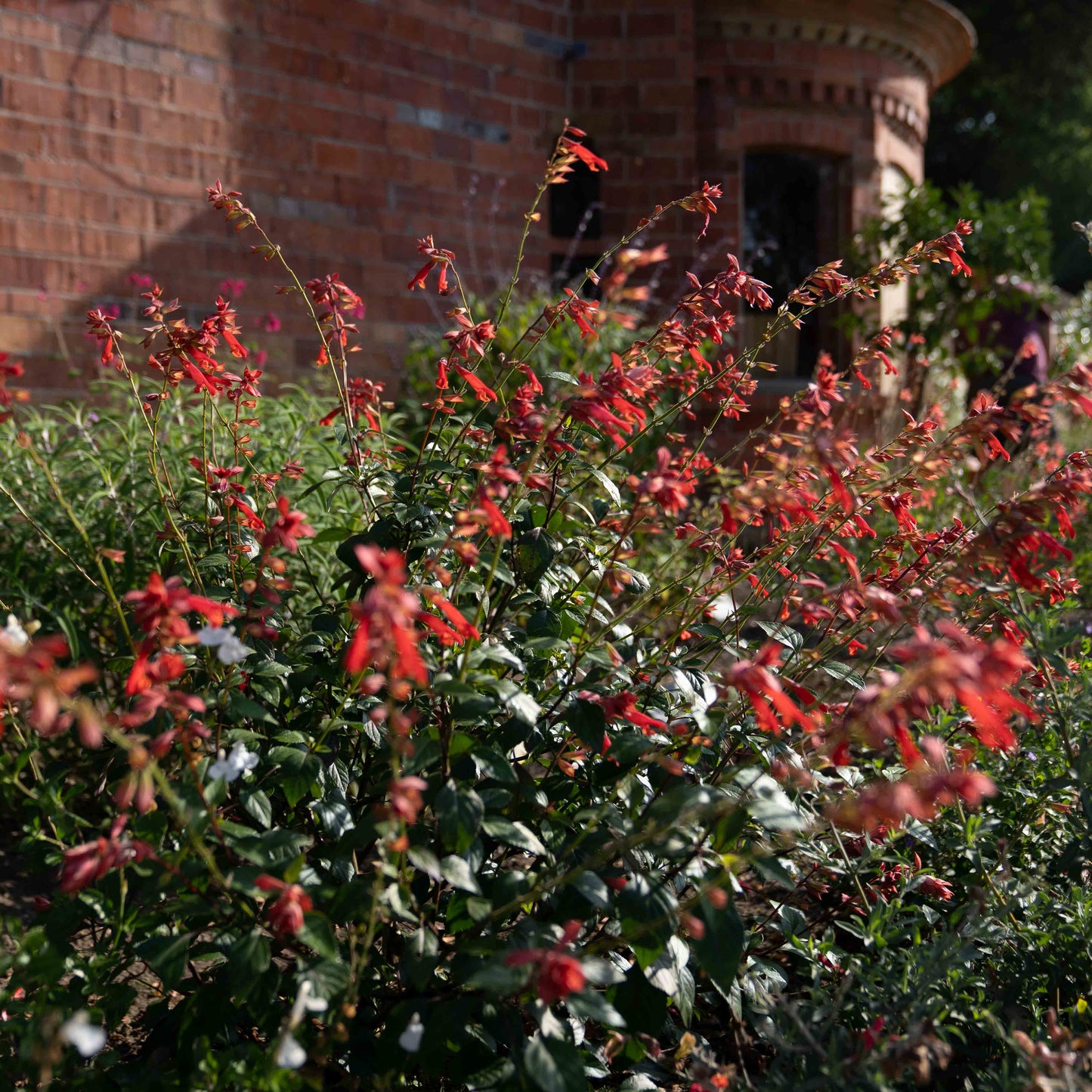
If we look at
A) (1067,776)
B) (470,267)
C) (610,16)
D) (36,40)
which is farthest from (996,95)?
(1067,776)

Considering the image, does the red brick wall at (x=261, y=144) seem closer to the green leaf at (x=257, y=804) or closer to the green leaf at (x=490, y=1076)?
the green leaf at (x=257, y=804)

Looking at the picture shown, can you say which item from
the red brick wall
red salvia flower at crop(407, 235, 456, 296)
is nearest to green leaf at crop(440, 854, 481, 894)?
red salvia flower at crop(407, 235, 456, 296)

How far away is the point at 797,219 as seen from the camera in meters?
8.59

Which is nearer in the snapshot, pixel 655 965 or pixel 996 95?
pixel 655 965

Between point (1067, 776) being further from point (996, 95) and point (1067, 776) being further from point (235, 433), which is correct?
point (996, 95)

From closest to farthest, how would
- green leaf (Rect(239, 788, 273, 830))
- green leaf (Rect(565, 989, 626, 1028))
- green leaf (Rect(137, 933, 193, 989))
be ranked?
1. green leaf (Rect(565, 989, 626, 1028))
2. green leaf (Rect(137, 933, 193, 989))
3. green leaf (Rect(239, 788, 273, 830))

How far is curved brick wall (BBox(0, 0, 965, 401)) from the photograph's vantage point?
512cm

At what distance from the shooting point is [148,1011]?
5.29ft

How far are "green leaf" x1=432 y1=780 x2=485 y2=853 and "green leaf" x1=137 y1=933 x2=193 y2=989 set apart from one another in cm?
36

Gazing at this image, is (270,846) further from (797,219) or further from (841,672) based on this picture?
(797,219)

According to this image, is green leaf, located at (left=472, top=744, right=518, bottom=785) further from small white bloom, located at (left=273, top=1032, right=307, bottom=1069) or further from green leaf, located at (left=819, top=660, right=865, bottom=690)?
green leaf, located at (left=819, top=660, right=865, bottom=690)

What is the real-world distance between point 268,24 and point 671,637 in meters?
5.39

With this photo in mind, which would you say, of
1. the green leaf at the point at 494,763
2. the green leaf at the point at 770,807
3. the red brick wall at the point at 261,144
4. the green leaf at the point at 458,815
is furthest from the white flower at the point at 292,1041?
the red brick wall at the point at 261,144

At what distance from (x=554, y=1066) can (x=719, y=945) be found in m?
0.24
